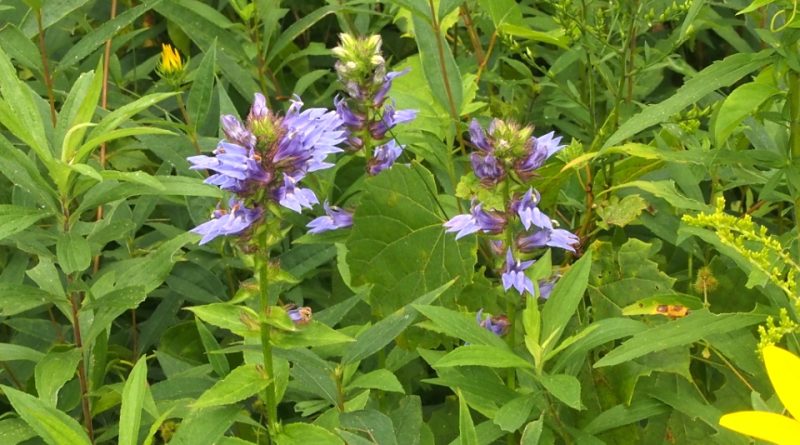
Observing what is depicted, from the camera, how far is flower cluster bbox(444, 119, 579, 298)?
159cm

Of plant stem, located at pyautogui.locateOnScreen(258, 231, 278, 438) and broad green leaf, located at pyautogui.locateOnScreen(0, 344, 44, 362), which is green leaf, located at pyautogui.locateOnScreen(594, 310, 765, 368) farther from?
broad green leaf, located at pyautogui.locateOnScreen(0, 344, 44, 362)

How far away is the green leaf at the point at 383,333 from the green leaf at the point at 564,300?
0.16 m

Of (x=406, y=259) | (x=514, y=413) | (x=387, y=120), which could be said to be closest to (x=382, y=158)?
(x=387, y=120)

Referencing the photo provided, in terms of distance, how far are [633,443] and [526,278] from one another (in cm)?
37

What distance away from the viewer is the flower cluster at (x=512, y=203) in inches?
62.6

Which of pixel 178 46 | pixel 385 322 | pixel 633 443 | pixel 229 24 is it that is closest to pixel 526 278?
pixel 385 322

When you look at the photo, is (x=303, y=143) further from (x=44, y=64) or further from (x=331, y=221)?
(x=44, y=64)

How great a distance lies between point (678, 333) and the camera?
61.5 inches

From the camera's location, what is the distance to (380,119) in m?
1.86

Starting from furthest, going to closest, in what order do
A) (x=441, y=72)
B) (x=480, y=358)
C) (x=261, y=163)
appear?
(x=441, y=72), (x=480, y=358), (x=261, y=163)

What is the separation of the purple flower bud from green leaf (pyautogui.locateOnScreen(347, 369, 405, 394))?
0.45 metres

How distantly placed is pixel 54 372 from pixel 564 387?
2.62 feet

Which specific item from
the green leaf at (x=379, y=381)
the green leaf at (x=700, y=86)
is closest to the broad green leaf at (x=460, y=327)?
the green leaf at (x=379, y=381)

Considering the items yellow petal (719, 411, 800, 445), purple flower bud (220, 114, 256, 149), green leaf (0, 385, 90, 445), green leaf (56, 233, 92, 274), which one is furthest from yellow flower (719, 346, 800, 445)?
green leaf (56, 233, 92, 274)
